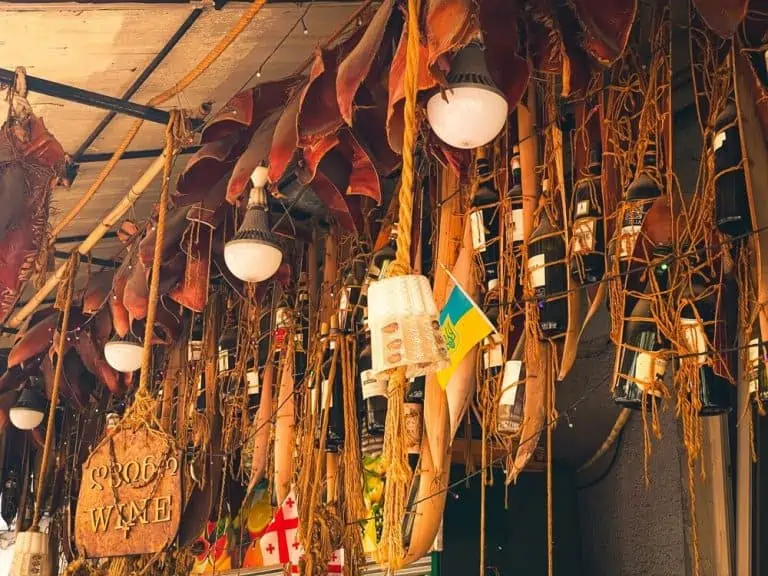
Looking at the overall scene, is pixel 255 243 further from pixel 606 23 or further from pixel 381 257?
pixel 606 23

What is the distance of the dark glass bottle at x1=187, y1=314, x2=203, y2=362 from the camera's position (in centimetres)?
414

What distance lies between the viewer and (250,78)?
144 inches

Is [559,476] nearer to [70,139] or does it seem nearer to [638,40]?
[638,40]

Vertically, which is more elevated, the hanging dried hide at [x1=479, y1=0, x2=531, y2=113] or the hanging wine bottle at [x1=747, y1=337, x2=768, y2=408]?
the hanging dried hide at [x1=479, y1=0, x2=531, y2=113]

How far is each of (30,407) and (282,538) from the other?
1711mm

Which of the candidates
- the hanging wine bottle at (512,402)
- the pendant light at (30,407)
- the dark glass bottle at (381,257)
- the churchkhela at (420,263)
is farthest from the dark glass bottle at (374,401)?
the pendant light at (30,407)

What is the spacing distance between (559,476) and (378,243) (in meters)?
1.22

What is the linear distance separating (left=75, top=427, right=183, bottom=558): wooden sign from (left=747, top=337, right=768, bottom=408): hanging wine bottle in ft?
5.39

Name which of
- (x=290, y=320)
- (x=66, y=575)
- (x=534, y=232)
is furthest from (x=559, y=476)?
(x=66, y=575)

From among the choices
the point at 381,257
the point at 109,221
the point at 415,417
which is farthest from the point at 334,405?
the point at 109,221

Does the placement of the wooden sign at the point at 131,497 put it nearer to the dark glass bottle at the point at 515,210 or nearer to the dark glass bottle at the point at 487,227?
the dark glass bottle at the point at 487,227

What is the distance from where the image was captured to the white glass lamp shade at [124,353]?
12.9ft

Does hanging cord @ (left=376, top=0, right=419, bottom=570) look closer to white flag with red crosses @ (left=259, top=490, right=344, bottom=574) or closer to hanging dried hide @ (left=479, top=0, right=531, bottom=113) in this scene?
hanging dried hide @ (left=479, top=0, right=531, bottom=113)

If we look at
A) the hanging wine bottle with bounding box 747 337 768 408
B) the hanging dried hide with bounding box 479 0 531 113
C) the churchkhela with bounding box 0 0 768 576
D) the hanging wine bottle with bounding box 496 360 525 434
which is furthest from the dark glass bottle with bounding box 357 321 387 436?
the hanging wine bottle with bounding box 747 337 768 408
